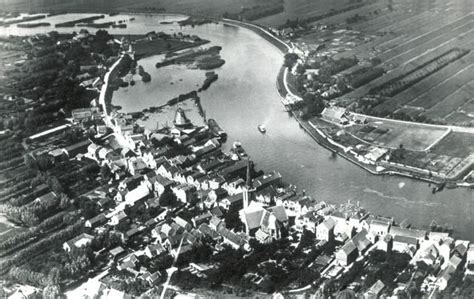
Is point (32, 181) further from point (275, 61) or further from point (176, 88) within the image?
point (275, 61)

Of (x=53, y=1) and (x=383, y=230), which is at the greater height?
(x=53, y=1)

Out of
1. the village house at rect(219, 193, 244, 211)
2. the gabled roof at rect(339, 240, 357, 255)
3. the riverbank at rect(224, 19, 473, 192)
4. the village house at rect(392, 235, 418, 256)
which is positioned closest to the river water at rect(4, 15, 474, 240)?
the riverbank at rect(224, 19, 473, 192)

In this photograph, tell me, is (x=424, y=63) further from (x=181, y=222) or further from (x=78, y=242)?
(x=78, y=242)

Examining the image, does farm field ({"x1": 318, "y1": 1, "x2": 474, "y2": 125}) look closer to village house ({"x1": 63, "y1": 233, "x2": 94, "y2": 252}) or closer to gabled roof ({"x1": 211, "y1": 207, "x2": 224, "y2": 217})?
gabled roof ({"x1": 211, "y1": 207, "x2": 224, "y2": 217})

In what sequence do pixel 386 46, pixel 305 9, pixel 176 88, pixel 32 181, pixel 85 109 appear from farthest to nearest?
1. pixel 305 9
2. pixel 386 46
3. pixel 176 88
4. pixel 85 109
5. pixel 32 181

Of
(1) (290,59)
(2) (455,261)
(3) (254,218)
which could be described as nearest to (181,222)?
(3) (254,218)

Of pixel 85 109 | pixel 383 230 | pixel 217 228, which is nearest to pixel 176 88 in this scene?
pixel 85 109
